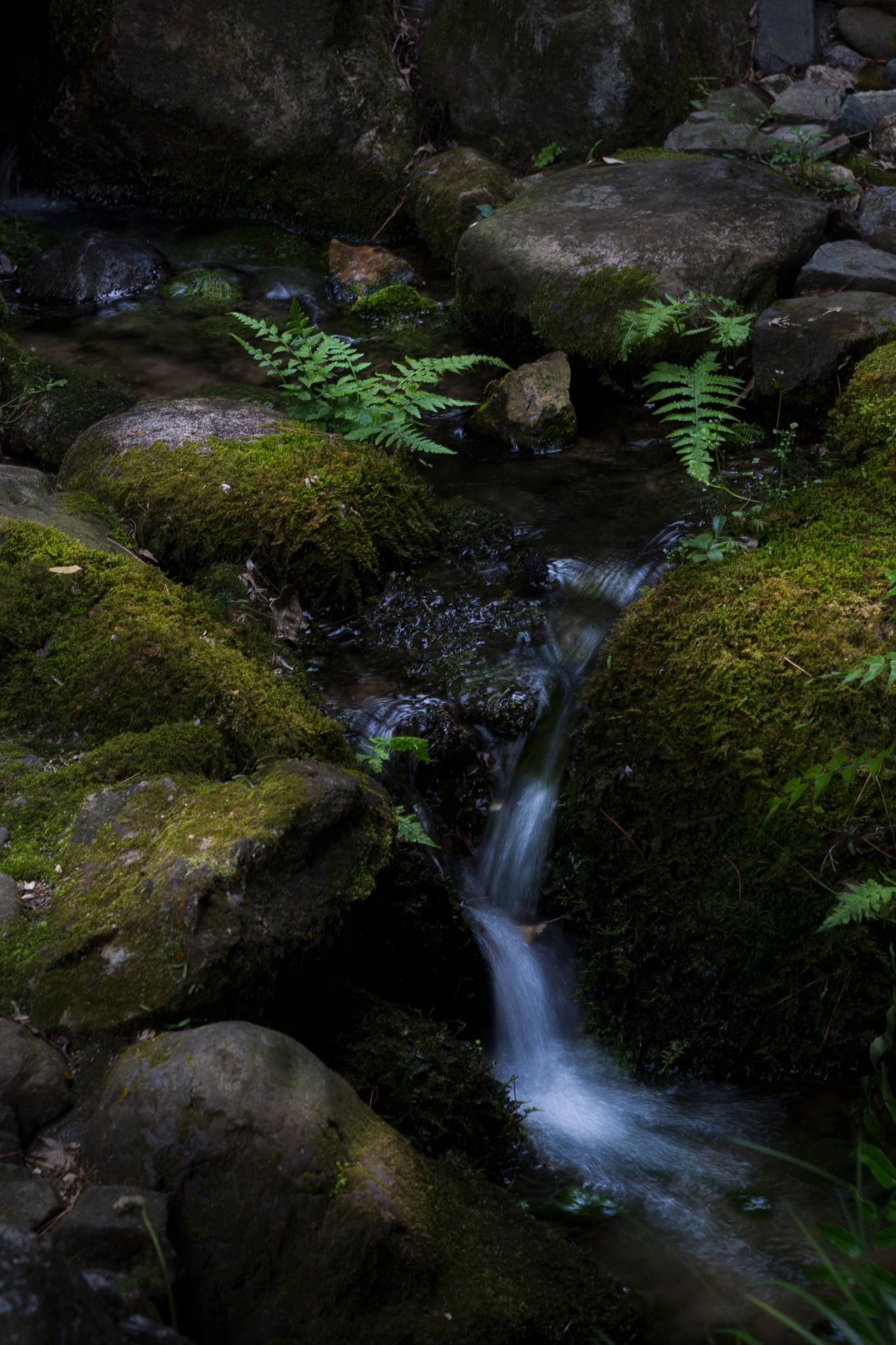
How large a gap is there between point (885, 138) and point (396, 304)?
4.55 m

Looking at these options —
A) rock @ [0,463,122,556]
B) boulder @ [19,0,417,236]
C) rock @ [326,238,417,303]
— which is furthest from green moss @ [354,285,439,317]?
rock @ [0,463,122,556]

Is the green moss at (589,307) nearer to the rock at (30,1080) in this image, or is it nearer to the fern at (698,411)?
the fern at (698,411)

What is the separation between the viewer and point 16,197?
10969 mm

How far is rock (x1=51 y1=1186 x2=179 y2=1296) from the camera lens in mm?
2053

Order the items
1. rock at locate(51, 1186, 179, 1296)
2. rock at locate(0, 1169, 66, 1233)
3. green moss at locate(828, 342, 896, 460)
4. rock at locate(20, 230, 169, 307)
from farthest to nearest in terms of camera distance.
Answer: rock at locate(20, 230, 169, 307)
green moss at locate(828, 342, 896, 460)
rock at locate(0, 1169, 66, 1233)
rock at locate(51, 1186, 179, 1296)

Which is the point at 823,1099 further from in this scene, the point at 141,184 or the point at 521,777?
the point at 141,184

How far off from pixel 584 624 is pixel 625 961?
1.73m

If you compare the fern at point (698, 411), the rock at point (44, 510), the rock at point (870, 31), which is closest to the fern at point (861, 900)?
the fern at point (698, 411)

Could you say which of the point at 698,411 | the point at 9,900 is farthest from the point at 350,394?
the point at 9,900

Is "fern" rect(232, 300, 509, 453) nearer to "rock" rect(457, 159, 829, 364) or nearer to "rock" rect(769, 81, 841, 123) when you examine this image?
"rock" rect(457, 159, 829, 364)

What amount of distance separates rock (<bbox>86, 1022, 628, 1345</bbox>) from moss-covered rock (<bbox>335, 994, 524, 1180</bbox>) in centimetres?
43

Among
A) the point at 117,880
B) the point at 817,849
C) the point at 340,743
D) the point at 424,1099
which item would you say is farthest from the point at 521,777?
the point at 117,880

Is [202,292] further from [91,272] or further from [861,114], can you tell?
[861,114]

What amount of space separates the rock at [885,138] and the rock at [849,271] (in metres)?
2.61
